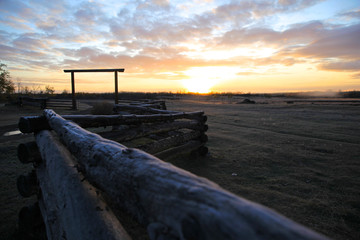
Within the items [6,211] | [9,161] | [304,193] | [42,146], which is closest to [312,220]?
[304,193]

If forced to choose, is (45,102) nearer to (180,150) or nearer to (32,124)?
(32,124)

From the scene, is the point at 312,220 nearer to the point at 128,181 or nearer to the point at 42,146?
the point at 128,181

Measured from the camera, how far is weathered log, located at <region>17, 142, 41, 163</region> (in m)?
2.34

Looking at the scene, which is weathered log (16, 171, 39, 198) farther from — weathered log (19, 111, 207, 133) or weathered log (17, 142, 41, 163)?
weathered log (19, 111, 207, 133)

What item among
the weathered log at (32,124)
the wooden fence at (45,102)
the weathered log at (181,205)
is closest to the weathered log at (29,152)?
the weathered log at (32,124)

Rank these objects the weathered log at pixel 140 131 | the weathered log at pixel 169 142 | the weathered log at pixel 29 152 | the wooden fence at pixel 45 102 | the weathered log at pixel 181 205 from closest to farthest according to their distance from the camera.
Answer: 1. the weathered log at pixel 181 205
2. the weathered log at pixel 29 152
3. the weathered log at pixel 140 131
4. the weathered log at pixel 169 142
5. the wooden fence at pixel 45 102

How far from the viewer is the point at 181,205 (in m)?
0.64

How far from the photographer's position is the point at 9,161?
163 inches

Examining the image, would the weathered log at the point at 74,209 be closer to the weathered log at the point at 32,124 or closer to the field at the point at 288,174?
the weathered log at the point at 32,124

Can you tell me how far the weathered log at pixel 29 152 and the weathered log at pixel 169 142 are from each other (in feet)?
4.70

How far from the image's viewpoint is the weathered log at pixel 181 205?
20.0 inches

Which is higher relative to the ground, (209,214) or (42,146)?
(209,214)

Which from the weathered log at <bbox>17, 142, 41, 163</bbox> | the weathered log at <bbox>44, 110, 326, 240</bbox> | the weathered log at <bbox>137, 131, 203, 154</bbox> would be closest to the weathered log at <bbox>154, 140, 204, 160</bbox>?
the weathered log at <bbox>137, 131, 203, 154</bbox>

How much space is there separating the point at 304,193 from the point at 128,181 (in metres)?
3.22
